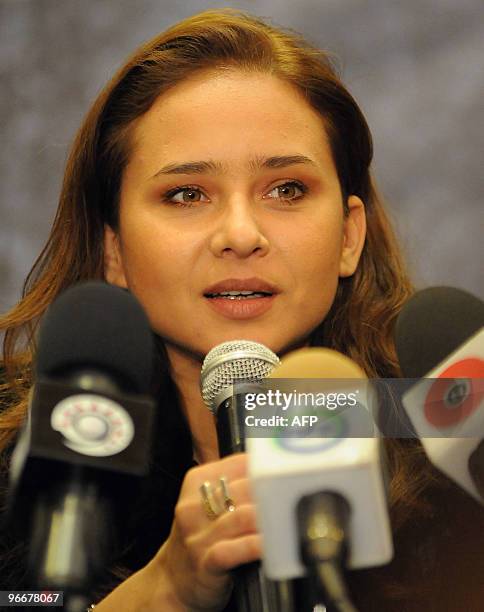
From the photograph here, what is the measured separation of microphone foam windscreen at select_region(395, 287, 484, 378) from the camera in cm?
68

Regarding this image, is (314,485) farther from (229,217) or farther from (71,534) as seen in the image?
(229,217)

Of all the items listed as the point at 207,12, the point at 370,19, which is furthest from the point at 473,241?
the point at 207,12

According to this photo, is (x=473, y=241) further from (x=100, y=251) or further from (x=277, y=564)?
(x=277, y=564)

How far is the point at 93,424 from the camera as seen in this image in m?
0.55

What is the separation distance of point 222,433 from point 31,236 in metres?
0.70

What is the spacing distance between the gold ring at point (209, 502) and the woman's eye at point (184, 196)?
467mm

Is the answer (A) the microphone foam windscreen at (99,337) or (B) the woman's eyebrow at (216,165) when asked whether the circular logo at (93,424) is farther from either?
(B) the woman's eyebrow at (216,165)

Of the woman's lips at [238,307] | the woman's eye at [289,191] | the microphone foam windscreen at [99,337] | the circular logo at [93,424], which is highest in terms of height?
the woman's eye at [289,191]

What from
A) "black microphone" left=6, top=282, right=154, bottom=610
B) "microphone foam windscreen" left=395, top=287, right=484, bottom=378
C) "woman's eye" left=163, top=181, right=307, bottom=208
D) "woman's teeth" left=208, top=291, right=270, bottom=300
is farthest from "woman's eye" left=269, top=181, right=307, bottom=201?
"black microphone" left=6, top=282, right=154, bottom=610

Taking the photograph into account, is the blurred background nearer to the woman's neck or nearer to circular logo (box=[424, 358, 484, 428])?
the woman's neck

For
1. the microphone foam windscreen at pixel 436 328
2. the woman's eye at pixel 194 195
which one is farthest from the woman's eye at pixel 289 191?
the microphone foam windscreen at pixel 436 328

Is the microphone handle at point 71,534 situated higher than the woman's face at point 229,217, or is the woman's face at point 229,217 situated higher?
the woman's face at point 229,217

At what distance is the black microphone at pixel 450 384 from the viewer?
639mm

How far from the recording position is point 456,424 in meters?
0.65
